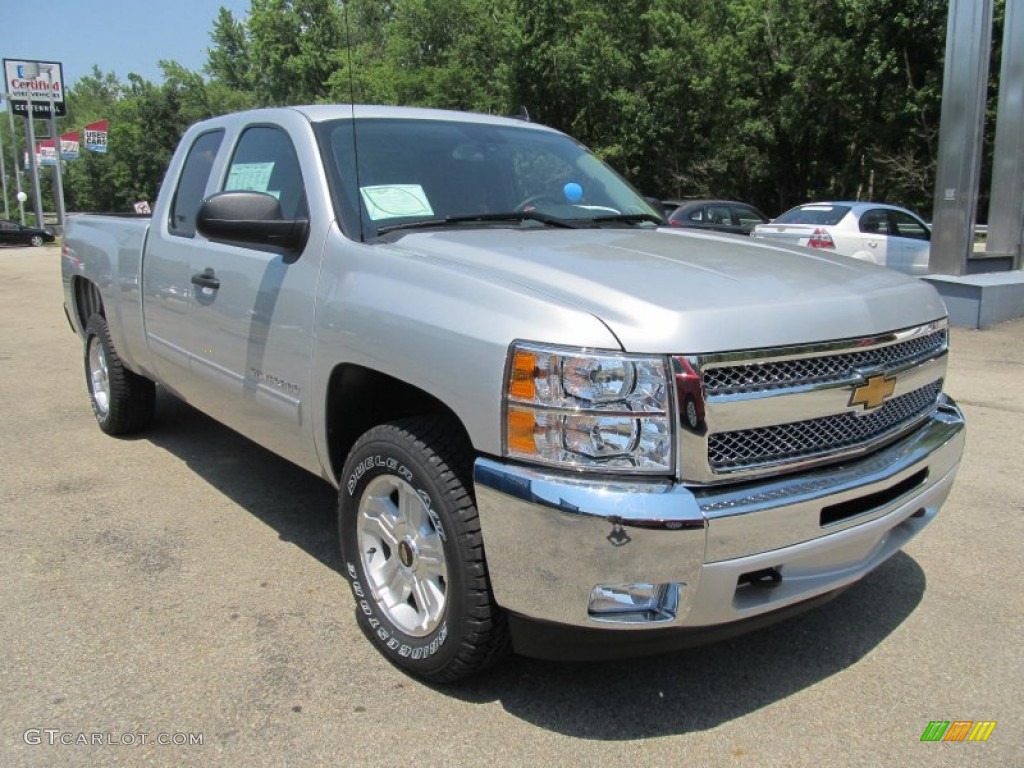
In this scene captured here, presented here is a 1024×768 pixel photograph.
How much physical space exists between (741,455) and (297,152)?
2.19 meters

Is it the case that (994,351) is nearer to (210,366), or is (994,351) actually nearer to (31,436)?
(210,366)

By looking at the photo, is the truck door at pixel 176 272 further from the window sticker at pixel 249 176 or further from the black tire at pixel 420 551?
the black tire at pixel 420 551

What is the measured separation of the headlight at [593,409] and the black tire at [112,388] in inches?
153

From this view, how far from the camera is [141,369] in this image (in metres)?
5.00

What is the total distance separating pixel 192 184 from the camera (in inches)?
176

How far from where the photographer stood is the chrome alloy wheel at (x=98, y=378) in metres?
5.61

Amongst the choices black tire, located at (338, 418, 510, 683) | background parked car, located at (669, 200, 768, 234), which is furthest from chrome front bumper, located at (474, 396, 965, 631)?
background parked car, located at (669, 200, 768, 234)

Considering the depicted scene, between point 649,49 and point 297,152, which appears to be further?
point 649,49

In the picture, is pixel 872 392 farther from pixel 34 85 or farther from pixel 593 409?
pixel 34 85

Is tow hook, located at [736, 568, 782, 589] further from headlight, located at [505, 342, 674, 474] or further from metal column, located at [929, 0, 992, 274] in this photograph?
metal column, located at [929, 0, 992, 274]


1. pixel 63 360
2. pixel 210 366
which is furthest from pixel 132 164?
pixel 210 366

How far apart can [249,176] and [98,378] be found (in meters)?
2.62

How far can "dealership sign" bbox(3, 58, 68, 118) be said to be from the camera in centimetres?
4269

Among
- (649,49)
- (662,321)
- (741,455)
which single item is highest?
(649,49)
